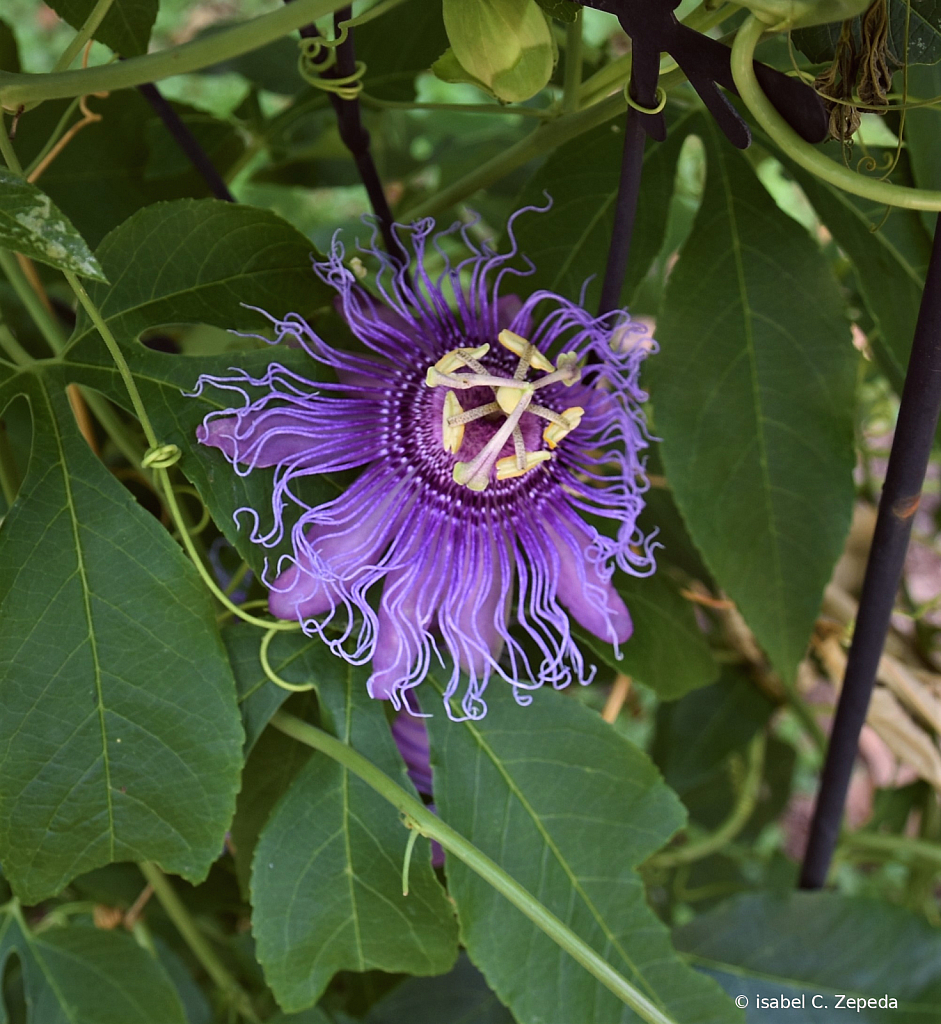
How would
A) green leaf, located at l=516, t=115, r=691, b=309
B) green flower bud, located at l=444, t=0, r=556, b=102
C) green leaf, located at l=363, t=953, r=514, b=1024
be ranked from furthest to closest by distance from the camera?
green leaf, located at l=363, t=953, r=514, b=1024 → green leaf, located at l=516, t=115, r=691, b=309 → green flower bud, located at l=444, t=0, r=556, b=102

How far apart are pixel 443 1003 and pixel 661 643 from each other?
452mm

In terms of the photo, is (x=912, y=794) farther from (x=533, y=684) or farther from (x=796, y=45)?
(x=796, y=45)

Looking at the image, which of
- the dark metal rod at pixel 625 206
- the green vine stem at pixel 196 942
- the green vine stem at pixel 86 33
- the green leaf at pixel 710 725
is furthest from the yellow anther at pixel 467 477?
the green leaf at pixel 710 725

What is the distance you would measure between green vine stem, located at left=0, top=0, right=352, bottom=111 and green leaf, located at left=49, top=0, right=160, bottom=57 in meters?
0.12

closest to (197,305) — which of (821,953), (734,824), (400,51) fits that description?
(400,51)

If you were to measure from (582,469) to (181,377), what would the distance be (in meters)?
0.31

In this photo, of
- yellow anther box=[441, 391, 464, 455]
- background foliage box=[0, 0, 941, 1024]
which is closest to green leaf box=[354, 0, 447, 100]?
background foliage box=[0, 0, 941, 1024]

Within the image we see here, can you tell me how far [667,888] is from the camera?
1542 millimetres

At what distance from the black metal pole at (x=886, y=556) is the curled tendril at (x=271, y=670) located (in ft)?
1.43

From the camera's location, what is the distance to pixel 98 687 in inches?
26.7

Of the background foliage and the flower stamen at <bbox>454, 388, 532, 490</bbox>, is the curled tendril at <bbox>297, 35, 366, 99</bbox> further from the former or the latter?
the flower stamen at <bbox>454, 388, 532, 490</bbox>

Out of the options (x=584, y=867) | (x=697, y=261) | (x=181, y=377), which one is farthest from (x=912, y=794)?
(x=181, y=377)

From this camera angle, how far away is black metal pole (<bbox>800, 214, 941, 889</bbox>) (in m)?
0.66

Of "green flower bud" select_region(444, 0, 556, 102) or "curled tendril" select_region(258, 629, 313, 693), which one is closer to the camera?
"green flower bud" select_region(444, 0, 556, 102)
